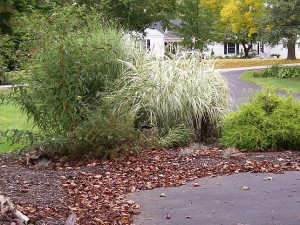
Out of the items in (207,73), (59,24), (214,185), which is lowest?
(214,185)

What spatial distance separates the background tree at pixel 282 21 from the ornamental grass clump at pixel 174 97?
1944 cm

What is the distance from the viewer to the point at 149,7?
25906 millimetres

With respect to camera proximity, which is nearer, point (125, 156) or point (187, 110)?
point (125, 156)

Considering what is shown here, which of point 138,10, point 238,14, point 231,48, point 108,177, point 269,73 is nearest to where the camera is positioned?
point 108,177

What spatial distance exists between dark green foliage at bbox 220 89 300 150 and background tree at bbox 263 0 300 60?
65.9 ft

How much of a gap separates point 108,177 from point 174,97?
3041 millimetres

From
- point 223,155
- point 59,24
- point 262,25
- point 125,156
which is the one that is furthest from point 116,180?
point 262,25

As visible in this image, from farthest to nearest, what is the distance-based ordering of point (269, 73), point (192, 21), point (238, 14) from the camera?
point (238, 14) < point (192, 21) < point (269, 73)

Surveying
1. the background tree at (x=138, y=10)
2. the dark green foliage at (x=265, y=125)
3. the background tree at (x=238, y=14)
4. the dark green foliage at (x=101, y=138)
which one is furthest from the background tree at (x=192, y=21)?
the dark green foliage at (x=101, y=138)

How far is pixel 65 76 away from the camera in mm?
9227

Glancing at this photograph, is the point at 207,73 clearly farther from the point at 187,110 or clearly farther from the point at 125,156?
the point at 125,156

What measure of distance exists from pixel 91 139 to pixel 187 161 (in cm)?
160

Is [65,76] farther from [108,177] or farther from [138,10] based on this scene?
[138,10]

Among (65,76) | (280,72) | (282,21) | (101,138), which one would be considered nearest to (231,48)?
(280,72)
